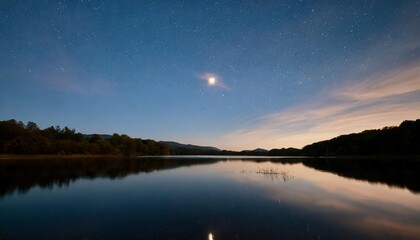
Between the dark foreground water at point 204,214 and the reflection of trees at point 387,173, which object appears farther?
the reflection of trees at point 387,173

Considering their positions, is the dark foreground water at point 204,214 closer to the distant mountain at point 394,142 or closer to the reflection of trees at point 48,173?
the reflection of trees at point 48,173

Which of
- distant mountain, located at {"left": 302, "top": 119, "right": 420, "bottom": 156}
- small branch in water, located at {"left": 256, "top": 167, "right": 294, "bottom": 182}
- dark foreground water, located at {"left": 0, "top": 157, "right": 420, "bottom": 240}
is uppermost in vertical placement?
distant mountain, located at {"left": 302, "top": 119, "right": 420, "bottom": 156}

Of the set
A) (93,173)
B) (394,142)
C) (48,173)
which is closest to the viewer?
(48,173)

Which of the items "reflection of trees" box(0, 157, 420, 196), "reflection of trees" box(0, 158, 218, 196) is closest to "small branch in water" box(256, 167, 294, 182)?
"reflection of trees" box(0, 157, 420, 196)

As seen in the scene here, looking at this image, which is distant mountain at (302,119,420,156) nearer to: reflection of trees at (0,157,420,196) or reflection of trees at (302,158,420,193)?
reflection of trees at (302,158,420,193)

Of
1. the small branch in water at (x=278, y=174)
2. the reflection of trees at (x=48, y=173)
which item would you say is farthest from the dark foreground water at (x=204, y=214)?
the small branch in water at (x=278, y=174)

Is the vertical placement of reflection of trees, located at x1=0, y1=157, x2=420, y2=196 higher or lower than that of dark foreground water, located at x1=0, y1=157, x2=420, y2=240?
higher

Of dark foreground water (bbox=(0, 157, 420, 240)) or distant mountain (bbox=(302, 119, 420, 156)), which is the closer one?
dark foreground water (bbox=(0, 157, 420, 240))

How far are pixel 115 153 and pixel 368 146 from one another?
17827cm

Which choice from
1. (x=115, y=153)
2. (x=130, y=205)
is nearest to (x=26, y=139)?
(x=115, y=153)

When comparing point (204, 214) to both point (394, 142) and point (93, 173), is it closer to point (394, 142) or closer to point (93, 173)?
point (93, 173)

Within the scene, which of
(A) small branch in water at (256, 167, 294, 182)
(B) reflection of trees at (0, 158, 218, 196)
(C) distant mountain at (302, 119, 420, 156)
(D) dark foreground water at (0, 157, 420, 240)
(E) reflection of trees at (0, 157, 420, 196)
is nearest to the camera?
(D) dark foreground water at (0, 157, 420, 240)

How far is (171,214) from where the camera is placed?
19.9 meters

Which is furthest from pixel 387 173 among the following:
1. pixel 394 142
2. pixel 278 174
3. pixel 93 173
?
pixel 394 142
